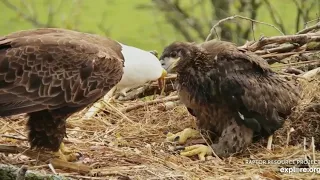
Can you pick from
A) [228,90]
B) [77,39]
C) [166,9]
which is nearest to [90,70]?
[77,39]

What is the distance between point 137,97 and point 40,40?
155cm

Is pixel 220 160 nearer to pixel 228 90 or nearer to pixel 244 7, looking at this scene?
pixel 228 90

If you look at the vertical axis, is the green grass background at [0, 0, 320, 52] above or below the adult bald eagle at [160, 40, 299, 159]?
above

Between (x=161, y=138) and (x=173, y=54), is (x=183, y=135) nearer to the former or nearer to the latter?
(x=161, y=138)

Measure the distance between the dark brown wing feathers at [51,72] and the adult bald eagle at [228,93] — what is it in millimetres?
494

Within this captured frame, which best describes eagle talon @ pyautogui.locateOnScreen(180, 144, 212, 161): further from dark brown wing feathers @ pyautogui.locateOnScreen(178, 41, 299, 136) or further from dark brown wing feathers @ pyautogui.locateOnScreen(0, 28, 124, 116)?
dark brown wing feathers @ pyautogui.locateOnScreen(0, 28, 124, 116)

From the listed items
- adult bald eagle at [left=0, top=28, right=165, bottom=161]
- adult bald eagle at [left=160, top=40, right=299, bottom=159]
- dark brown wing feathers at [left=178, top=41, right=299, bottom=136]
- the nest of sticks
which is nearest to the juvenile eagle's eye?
adult bald eagle at [left=160, top=40, right=299, bottom=159]

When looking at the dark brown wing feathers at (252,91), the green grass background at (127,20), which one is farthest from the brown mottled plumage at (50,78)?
the green grass background at (127,20)

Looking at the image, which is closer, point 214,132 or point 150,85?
point 214,132

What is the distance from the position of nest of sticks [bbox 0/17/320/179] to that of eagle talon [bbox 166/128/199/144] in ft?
0.17

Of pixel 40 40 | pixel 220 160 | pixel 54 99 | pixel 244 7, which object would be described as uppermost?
pixel 244 7

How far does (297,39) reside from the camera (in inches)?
197

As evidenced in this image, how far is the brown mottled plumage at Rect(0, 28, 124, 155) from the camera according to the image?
3939 mm

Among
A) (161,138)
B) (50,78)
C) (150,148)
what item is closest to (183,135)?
(161,138)
